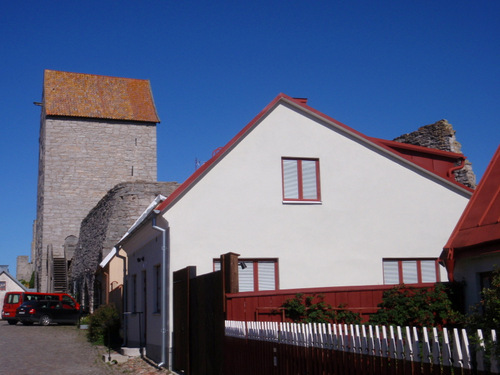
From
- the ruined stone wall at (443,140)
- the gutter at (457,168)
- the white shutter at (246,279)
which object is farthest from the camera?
the ruined stone wall at (443,140)

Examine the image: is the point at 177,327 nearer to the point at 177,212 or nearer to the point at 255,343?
the point at 177,212

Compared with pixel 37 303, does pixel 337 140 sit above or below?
above

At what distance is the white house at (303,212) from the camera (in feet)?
49.9

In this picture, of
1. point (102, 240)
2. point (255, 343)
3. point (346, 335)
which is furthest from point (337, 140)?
point (102, 240)

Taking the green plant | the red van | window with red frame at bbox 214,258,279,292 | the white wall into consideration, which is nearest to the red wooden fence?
window with red frame at bbox 214,258,279,292

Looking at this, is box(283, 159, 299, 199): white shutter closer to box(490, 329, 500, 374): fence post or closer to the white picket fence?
the white picket fence

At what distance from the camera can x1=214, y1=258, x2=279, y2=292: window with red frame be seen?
49.9 feet

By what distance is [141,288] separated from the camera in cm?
1938

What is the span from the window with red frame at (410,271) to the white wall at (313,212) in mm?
205

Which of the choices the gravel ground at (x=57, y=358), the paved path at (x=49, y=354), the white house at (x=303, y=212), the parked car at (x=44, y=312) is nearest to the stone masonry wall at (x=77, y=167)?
the parked car at (x=44, y=312)

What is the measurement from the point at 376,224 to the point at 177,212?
503 centimetres

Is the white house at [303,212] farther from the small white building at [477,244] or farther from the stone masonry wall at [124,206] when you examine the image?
the stone masonry wall at [124,206]

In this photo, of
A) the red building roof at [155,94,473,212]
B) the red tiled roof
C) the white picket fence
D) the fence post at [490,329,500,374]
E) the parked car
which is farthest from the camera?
the red tiled roof

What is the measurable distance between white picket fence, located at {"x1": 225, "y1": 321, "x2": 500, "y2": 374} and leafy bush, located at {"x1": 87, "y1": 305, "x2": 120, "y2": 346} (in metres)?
15.6
